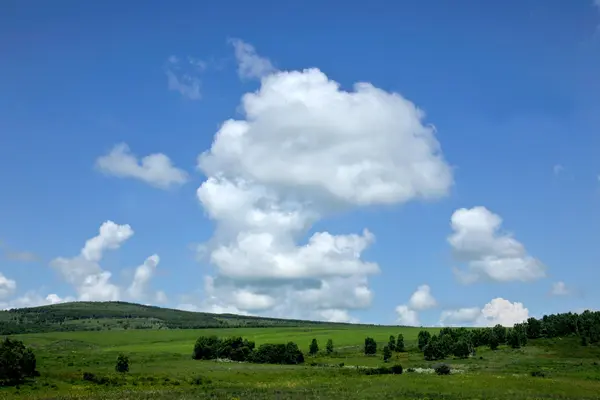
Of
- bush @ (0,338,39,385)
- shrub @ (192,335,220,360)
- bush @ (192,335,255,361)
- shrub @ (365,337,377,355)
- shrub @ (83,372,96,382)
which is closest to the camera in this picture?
bush @ (0,338,39,385)

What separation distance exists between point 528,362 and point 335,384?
223 feet

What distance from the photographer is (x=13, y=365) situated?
8800 cm

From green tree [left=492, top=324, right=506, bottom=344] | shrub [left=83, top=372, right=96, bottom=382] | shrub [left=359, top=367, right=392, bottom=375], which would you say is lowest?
shrub [left=359, top=367, right=392, bottom=375]

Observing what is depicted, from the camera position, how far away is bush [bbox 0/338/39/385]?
87144 millimetres

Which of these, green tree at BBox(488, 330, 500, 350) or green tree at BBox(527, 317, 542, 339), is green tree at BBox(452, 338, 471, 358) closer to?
green tree at BBox(488, 330, 500, 350)

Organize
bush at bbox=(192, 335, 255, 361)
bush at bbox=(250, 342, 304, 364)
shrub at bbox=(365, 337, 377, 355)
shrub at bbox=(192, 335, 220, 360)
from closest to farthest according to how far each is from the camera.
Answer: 1. bush at bbox=(250, 342, 304, 364)
2. shrub at bbox=(192, 335, 220, 360)
3. bush at bbox=(192, 335, 255, 361)
4. shrub at bbox=(365, 337, 377, 355)

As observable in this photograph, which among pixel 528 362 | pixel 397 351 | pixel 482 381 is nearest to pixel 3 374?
pixel 482 381

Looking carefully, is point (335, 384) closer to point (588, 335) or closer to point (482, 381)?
point (482, 381)

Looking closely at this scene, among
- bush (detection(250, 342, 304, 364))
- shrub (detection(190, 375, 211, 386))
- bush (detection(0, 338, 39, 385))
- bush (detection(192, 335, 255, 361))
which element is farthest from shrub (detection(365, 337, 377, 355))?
bush (detection(0, 338, 39, 385))

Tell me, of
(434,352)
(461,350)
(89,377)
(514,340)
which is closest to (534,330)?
(514,340)

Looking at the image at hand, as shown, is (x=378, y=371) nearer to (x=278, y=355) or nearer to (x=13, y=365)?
(x=278, y=355)

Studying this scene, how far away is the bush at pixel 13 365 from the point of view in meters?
87.1

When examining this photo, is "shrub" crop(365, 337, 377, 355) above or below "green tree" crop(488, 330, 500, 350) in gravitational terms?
below

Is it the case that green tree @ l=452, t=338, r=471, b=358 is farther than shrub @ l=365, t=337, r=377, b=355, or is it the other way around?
shrub @ l=365, t=337, r=377, b=355
